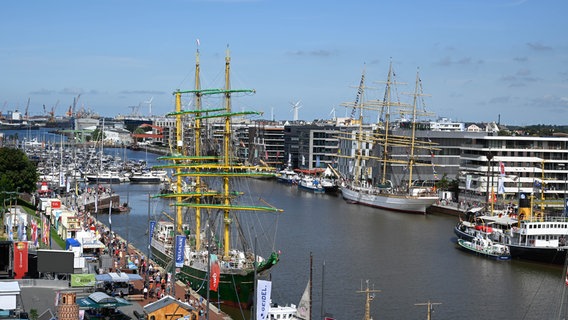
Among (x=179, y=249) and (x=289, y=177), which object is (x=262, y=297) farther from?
(x=289, y=177)

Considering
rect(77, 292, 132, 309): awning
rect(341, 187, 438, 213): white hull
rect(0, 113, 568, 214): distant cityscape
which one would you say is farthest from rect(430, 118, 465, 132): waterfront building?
rect(77, 292, 132, 309): awning

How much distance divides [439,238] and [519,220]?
23.2ft

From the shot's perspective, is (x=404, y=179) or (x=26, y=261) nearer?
(x=26, y=261)

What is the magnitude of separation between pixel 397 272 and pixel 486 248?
29.1 feet

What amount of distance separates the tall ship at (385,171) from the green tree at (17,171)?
30.3m

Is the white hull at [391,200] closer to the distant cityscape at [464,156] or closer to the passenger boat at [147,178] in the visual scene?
the distant cityscape at [464,156]

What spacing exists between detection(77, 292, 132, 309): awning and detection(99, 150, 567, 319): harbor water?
21.6 feet

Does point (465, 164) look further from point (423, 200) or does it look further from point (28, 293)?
point (28, 293)

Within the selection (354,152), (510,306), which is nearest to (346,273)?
(510,306)

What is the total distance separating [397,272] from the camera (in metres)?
40.9

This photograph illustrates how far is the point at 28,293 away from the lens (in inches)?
1121

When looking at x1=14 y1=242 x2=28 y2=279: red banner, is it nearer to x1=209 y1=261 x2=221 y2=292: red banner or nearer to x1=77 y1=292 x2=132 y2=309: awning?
x1=77 y1=292 x2=132 y2=309: awning

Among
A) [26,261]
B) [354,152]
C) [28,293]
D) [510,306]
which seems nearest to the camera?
[28,293]

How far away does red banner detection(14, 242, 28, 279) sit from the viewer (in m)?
30.3
